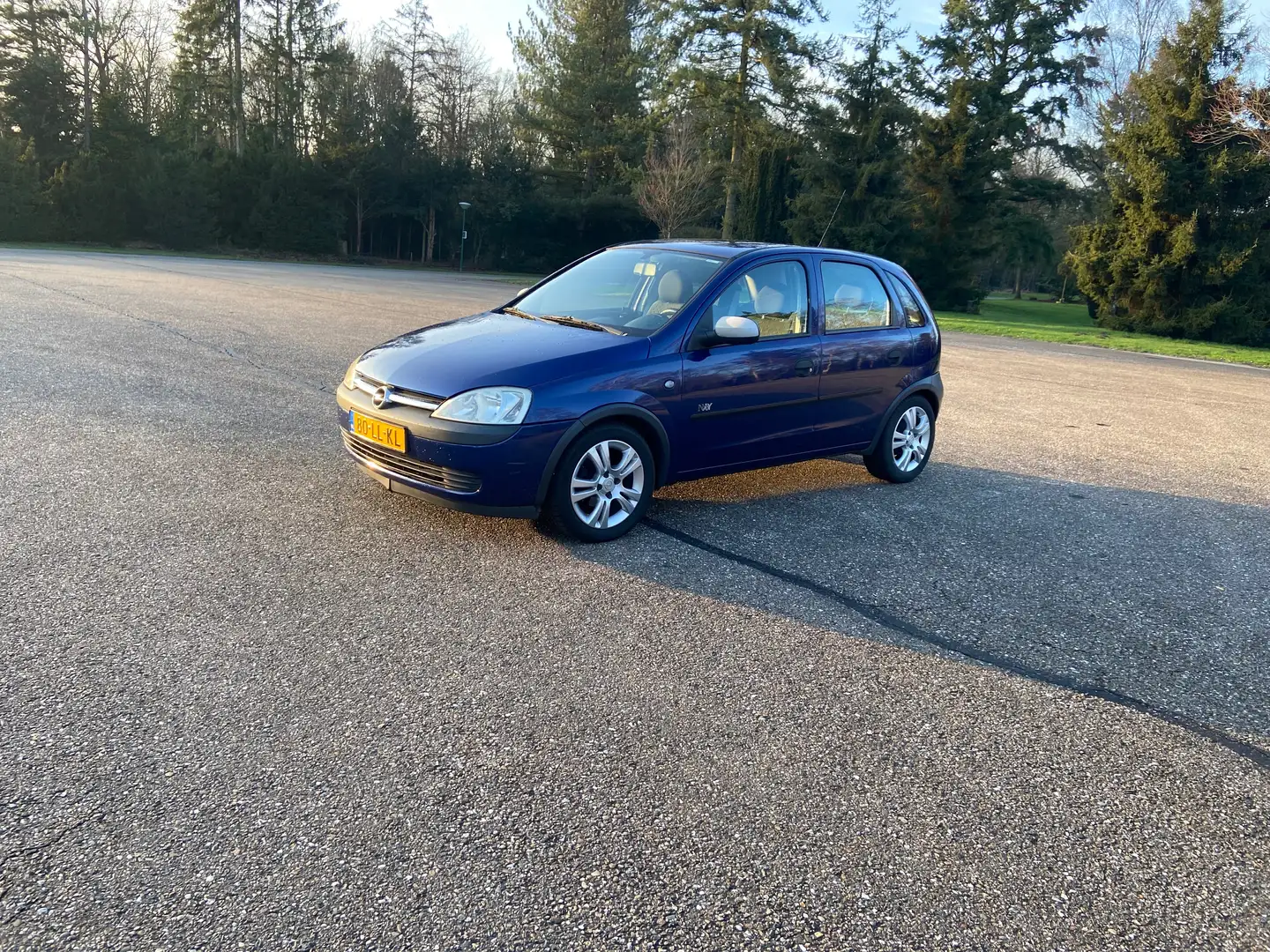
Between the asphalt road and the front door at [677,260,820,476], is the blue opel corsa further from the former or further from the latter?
the asphalt road

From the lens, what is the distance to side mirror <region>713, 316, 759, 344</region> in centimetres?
559

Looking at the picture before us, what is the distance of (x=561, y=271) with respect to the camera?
22.7 ft

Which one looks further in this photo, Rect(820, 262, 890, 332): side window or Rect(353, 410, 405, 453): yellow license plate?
Rect(820, 262, 890, 332): side window

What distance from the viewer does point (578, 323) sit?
593cm

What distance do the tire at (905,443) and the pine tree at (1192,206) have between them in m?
26.4

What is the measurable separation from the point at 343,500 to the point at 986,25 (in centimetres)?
3980

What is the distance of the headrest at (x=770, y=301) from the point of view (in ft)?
20.1

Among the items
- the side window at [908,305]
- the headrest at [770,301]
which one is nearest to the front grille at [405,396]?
the headrest at [770,301]

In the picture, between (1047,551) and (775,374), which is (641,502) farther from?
(1047,551)

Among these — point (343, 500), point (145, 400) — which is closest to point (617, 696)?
point (343, 500)

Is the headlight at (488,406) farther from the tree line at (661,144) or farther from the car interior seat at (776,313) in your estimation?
the tree line at (661,144)

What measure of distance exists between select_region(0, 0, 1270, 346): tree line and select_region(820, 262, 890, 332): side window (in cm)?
2254

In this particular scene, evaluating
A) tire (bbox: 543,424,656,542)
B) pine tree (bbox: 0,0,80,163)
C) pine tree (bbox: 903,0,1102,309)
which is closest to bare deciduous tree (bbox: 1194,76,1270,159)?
pine tree (bbox: 903,0,1102,309)

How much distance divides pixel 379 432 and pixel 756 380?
2.34m
